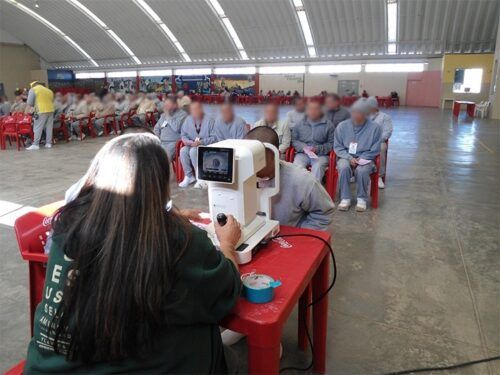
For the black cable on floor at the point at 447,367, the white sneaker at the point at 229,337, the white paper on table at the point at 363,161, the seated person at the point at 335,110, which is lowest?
the black cable on floor at the point at 447,367

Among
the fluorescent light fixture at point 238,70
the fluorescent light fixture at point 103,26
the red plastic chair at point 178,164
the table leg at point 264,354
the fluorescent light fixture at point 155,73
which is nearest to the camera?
the table leg at point 264,354

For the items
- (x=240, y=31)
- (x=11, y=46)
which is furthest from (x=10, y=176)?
(x=11, y=46)

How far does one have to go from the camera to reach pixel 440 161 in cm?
636

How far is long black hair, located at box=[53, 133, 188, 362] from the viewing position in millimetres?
852

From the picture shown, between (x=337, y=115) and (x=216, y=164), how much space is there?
3.02 meters

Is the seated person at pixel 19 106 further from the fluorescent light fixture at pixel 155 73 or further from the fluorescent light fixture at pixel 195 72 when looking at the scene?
the fluorescent light fixture at pixel 155 73

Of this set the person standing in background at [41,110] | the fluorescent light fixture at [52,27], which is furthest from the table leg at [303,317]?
the fluorescent light fixture at [52,27]

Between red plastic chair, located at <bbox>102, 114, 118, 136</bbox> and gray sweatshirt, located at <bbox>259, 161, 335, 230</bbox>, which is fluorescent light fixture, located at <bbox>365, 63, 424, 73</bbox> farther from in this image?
gray sweatshirt, located at <bbox>259, 161, 335, 230</bbox>

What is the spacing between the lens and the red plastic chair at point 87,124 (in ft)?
29.9

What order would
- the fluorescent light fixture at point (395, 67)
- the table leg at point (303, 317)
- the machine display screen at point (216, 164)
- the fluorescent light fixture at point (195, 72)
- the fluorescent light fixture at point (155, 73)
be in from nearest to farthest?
1. the machine display screen at point (216, 164)
2. the table leg at point (303, 317)
3. the fluorescent light fixture at point (395, 67)
4. the fluorescent light fixture at point (195, 72)
5. the fluorescent light fixture at point (155, 73)

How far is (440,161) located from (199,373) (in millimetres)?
6361

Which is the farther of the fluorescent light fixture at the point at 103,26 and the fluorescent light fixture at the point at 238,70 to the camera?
the fluorescent light fixture at the point at 238,70

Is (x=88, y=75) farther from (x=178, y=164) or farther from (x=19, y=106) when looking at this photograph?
(x=178, y=164)

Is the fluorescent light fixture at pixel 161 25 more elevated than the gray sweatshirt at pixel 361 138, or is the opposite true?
the fluorescent light fixture at pixel 161 25
